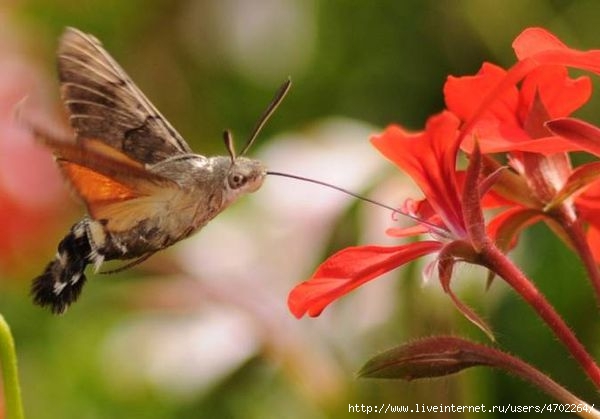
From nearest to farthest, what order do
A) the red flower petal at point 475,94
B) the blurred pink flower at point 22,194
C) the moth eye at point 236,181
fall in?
the red flower petal at point 475,94, the moth eye at point 236,181, the blurred pink flower at point 22,194

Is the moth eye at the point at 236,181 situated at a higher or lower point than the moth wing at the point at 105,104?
lower

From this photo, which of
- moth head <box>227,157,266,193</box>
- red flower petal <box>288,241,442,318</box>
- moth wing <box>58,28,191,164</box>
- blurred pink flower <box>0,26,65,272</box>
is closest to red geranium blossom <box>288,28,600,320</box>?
red flower petal <box>288,241,442,318</box>

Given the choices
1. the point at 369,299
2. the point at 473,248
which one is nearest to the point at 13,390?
the point at 473,248

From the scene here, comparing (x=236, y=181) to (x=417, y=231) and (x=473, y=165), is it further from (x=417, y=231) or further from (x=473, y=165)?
(x=473, y=165)

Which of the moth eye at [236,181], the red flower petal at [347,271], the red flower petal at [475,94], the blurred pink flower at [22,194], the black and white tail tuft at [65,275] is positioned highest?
the blurred pink flower at [22,194]

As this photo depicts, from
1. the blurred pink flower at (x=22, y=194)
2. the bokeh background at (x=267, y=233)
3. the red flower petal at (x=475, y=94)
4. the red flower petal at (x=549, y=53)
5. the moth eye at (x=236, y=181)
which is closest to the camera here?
the red flower petal at (x=549, y=53)

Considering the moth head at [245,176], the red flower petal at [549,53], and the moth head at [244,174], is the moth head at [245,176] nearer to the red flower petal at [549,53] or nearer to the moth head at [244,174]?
the moth head at [244,174]

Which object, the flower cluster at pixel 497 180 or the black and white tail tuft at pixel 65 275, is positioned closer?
the flower cluster at pixel 497 180

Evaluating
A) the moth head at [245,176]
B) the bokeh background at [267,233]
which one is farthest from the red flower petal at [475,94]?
the bokeh background at [267,233]

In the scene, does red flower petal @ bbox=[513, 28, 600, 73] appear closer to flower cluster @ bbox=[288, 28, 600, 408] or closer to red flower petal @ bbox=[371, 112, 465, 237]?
flower cluster @ bbox=[288, 28, 600, 408]
